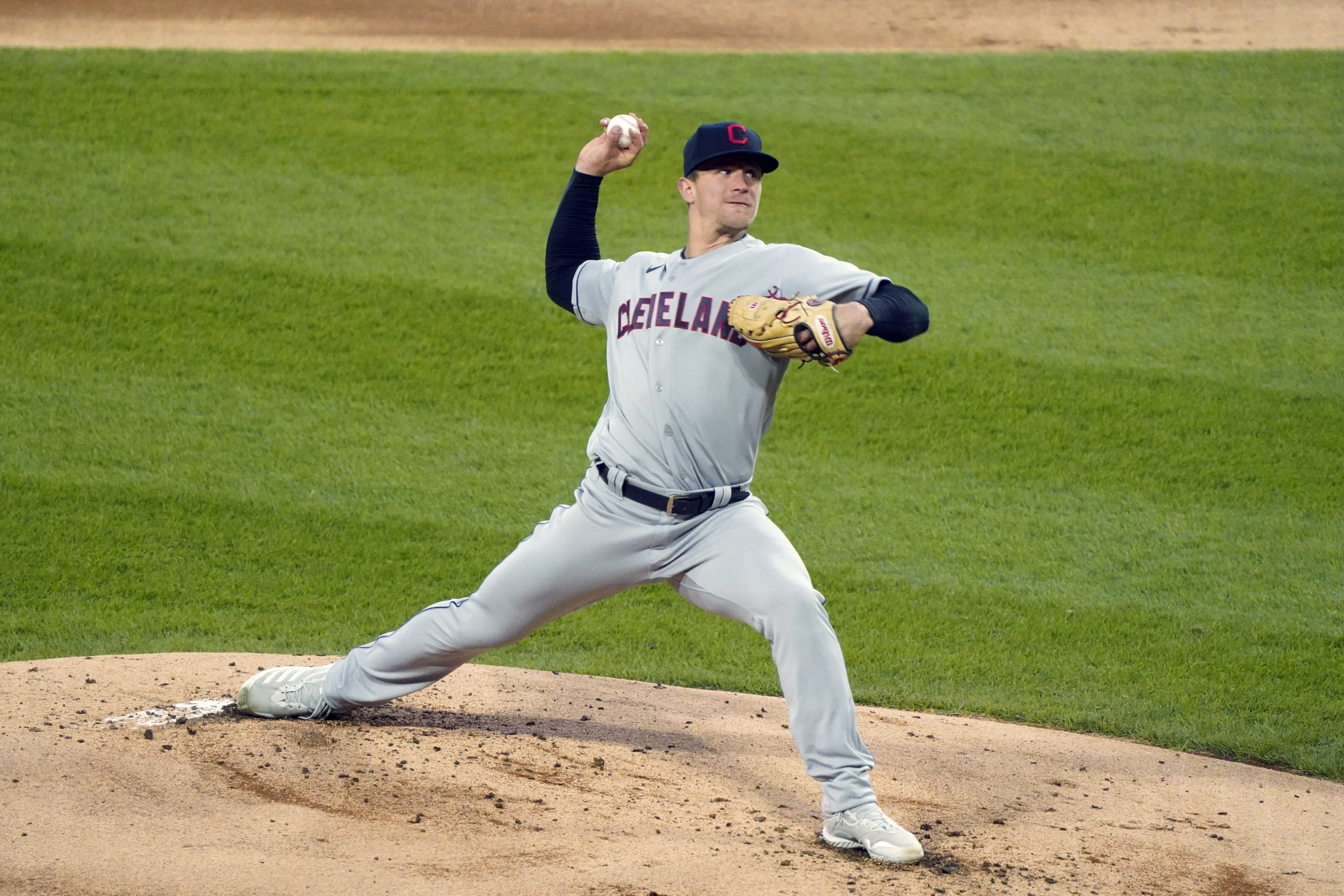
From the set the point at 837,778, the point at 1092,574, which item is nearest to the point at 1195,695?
the point at 1092,574

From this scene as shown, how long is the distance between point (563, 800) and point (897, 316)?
1560mm

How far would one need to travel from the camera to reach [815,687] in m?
3.37

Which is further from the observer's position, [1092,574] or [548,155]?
[548,155]

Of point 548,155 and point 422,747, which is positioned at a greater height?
point 548,155

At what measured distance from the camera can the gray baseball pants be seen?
3375 mm

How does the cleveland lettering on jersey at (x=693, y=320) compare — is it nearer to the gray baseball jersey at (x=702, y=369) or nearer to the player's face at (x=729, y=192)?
the gray baseball jersey at (x=702, y=369)

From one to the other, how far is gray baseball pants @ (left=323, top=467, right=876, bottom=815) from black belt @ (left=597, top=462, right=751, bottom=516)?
0.7 inches

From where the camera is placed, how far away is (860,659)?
534 centimetres

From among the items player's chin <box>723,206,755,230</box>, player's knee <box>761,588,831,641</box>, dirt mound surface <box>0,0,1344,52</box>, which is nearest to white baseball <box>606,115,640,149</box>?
player's chin <box>723,206,755,230</box>

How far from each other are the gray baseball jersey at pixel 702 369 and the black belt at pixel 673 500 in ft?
0.06

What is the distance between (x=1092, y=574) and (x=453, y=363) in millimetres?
3599

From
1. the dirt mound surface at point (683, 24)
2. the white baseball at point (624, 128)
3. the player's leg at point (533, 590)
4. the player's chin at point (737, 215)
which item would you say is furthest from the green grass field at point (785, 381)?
the white baseball at point (624, 128)

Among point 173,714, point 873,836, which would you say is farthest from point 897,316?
point 173,714

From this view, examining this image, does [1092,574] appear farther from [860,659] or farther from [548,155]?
[548,155]
